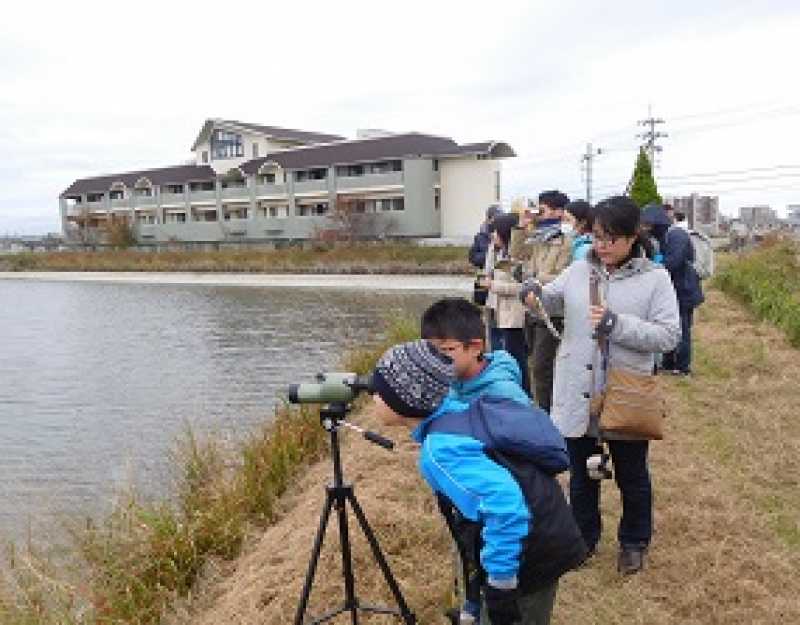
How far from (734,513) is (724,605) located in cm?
77

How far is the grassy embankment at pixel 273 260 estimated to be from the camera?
29.6 m

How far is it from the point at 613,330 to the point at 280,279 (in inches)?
1095

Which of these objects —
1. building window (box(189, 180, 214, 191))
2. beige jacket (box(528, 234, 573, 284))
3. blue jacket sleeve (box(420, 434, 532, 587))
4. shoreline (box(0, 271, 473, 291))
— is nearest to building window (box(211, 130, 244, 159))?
building window (box(189, 180, 214, 191))

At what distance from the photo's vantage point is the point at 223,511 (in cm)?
398

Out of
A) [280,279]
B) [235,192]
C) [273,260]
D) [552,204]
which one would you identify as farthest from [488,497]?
[235,192]

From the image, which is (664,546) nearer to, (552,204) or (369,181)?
(552,204)

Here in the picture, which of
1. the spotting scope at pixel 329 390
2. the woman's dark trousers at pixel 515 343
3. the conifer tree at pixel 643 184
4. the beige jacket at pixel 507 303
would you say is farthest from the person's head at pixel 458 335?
the conifer tree at pixel 643 184

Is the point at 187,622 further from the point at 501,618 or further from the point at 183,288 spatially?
the point at 183,288

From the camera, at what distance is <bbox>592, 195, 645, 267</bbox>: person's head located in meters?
2.53

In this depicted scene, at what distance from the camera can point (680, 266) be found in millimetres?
5730

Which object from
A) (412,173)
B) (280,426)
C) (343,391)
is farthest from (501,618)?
(412,173)

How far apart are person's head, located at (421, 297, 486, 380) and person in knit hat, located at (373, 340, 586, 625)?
0.10ft

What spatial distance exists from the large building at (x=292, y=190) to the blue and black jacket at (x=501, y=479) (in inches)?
1398

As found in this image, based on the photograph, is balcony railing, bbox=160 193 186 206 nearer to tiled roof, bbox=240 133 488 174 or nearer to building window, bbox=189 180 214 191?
building window, bbox=189 180 214 191
